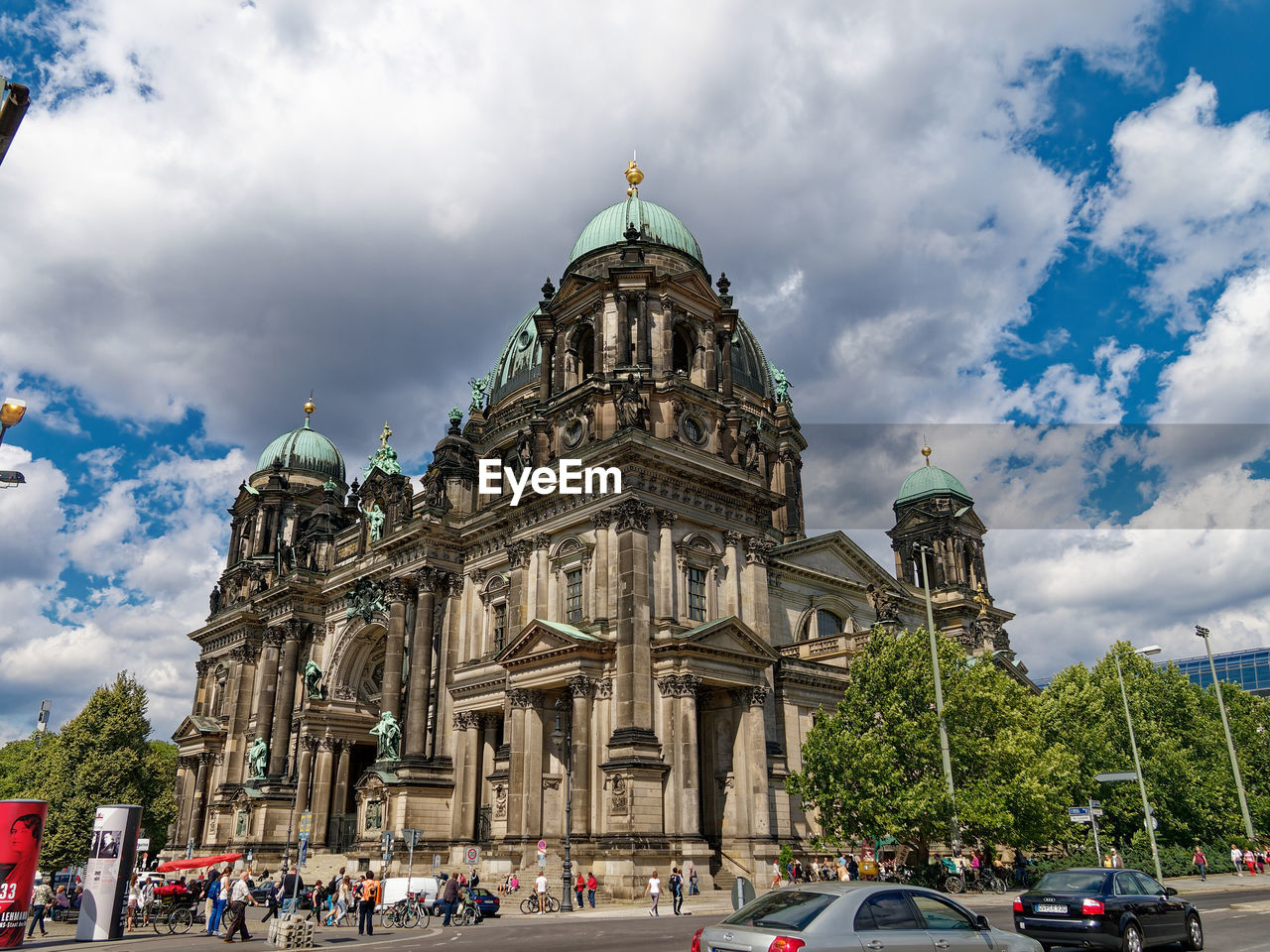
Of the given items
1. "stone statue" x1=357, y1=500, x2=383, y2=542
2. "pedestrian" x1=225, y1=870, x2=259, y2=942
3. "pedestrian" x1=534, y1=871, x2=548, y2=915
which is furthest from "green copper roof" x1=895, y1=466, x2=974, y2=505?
"pedestrian" x1=225, y1=870, x2=259, y2=942

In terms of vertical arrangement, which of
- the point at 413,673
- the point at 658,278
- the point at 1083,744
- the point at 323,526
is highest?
the point at 658,278

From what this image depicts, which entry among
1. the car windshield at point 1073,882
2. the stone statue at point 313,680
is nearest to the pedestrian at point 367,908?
the car windshield at point 1073,882

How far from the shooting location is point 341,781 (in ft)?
181

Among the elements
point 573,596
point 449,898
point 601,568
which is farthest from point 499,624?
point 449,898

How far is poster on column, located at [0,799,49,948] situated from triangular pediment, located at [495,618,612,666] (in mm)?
20150

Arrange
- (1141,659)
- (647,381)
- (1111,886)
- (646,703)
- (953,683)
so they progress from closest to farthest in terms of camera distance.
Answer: (1111,886) < (953,683) < (646,703) < (647,381) < (1141,659)

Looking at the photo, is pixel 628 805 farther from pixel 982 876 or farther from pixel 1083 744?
pixel 1083 744

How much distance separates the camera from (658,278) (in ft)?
152

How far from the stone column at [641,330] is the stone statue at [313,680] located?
2906 centimetres

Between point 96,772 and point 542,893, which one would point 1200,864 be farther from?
point 96,772

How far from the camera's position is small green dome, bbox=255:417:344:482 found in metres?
77.5

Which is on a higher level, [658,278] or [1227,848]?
[658,278]

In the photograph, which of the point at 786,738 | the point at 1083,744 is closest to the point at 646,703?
the point at 786,738

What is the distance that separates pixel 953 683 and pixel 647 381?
60.7ft
